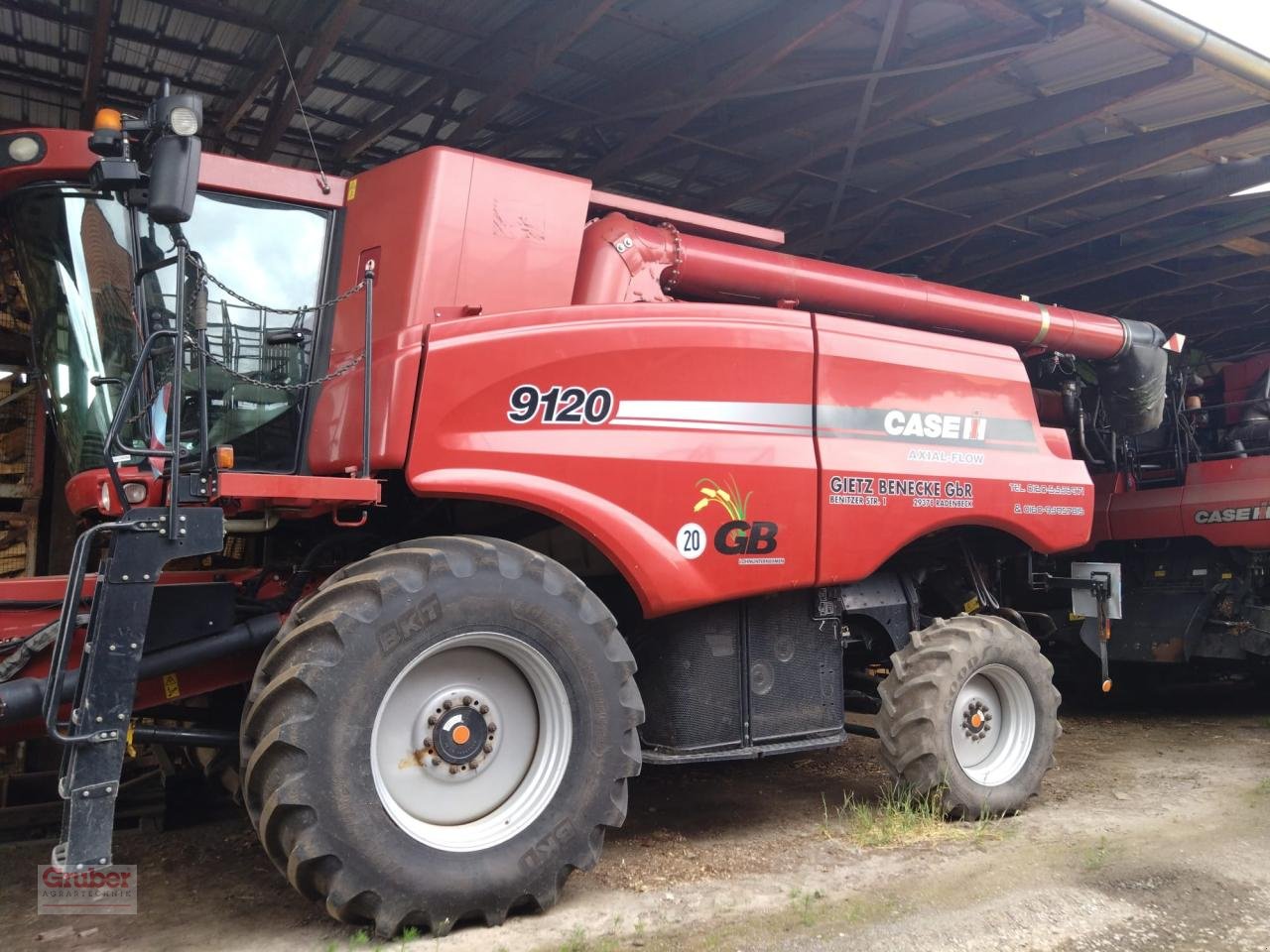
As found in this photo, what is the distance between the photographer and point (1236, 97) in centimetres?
710

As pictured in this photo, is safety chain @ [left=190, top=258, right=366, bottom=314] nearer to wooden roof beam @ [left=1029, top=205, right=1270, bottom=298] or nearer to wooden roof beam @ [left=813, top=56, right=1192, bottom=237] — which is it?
wooden roof beam @ [left=813, top=56, right=1192, bottom=237]

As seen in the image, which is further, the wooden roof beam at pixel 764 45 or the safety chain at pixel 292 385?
the wooden roof beam at pixel 764 45

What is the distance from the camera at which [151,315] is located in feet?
13.2

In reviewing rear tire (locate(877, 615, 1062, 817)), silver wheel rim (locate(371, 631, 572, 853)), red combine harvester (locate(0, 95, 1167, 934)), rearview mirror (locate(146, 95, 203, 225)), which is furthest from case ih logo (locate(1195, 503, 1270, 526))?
rearview mirror (locate(146, 95, 203, 225))

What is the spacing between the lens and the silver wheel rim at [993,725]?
558 cm

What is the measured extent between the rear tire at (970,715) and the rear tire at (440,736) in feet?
5.87

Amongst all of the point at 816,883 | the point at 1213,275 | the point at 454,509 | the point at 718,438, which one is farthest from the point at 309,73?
the point at 1213,275

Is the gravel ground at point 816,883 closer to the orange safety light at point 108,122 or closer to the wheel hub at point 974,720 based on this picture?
the wheel hub at point 974,720

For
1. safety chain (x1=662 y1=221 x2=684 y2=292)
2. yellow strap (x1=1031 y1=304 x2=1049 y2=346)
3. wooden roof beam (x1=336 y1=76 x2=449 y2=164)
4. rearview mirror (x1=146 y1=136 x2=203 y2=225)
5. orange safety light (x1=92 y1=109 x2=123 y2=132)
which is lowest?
rearview mirror (x1=146 y1=136 x2=203 y2=225)

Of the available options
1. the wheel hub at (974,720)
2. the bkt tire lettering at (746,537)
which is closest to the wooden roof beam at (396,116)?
the bkt tire lettering at (746,537)

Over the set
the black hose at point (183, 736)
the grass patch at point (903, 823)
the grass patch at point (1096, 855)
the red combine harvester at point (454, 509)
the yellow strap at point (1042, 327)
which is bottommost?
the grass patch at point (903, 823)

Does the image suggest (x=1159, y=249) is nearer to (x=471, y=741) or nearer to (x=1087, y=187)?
(x=1087, y=187)

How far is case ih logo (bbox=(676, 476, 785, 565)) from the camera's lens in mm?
4691

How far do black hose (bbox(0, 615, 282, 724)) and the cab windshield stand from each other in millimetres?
649
